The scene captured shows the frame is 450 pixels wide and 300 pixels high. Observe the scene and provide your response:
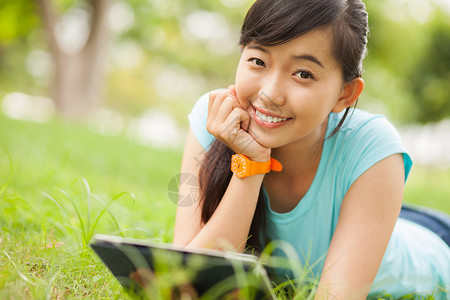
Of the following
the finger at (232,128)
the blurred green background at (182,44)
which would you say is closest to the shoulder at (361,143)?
the finger at (232,128)

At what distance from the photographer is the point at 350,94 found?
194cm

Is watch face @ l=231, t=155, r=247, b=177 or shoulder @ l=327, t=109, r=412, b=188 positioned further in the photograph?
shoulder @ l=327, t=109, r=412, b=188

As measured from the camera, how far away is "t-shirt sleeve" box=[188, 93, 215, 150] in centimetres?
213

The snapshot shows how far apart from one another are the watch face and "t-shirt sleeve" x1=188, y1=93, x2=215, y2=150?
324 millimetres

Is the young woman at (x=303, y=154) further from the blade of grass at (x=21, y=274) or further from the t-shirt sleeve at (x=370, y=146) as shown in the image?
the blade of grass at (x=21, y=274)

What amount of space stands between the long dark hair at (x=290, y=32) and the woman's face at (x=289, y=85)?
0.04 metres

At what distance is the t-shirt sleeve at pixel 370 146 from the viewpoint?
73.5 inches

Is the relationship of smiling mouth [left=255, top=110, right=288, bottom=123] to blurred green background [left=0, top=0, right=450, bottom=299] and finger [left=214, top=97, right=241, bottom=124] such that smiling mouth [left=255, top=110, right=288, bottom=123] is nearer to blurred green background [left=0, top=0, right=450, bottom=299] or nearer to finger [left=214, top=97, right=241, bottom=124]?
finger [left=214, top=97, right=241, bottom=124]

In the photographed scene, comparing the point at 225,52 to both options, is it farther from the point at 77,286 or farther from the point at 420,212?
the point at 77,286

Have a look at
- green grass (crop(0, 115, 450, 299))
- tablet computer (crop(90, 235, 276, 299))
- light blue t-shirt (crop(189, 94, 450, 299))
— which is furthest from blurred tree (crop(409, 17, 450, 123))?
tablet computer (crop(90, 235, 276, 299))

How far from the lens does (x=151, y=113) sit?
110 feet

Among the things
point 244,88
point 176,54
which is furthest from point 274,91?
point 176,54

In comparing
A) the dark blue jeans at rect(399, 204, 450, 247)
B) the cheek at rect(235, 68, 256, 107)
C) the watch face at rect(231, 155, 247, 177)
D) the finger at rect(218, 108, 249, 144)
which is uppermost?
the cheek at rect(235, 68, 256, 107)

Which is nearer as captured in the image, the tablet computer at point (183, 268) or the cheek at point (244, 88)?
the tablet computer at point (183, 268)
